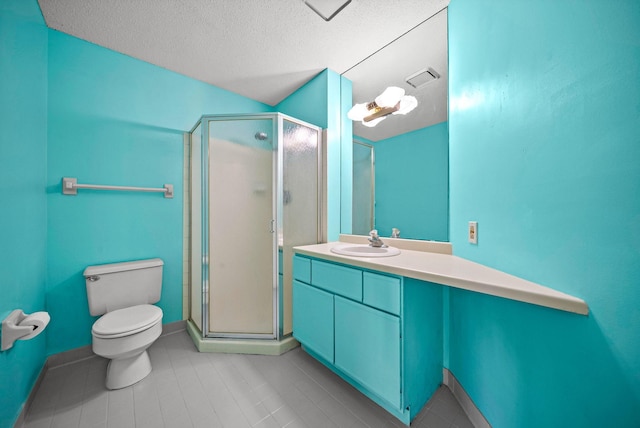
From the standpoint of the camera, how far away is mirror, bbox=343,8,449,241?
1.41 m

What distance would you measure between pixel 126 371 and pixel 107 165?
1.49 metres

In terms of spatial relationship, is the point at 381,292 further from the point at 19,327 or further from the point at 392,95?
the point at 19,327

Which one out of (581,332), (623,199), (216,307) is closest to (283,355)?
(216,307)

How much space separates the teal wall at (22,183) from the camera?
977mm

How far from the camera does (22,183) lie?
1.16 metres

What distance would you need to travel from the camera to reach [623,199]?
0.53 metres

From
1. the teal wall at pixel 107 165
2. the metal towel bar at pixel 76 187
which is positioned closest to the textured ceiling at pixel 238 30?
the teal wall at pixel 107 165

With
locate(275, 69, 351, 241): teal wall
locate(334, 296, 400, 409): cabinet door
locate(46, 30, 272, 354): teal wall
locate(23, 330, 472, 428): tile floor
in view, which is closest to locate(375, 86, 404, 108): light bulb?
locate(275, 69, 351, 241): teal wall

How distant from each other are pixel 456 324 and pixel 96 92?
3.03 metres

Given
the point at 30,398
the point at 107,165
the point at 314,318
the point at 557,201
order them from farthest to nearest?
the point at 107,165, the point at 314,318, the point at 30,398, the point at 557,201

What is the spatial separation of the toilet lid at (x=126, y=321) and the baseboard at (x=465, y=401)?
6.26ft

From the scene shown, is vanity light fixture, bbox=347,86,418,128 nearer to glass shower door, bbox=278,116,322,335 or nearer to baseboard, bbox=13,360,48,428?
glass shower door, bbox=278,116,322,335

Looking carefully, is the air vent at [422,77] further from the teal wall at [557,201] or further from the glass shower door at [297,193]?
the glass shower door at [297,193]

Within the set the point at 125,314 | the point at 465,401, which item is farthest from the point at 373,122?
the point at 125,314
